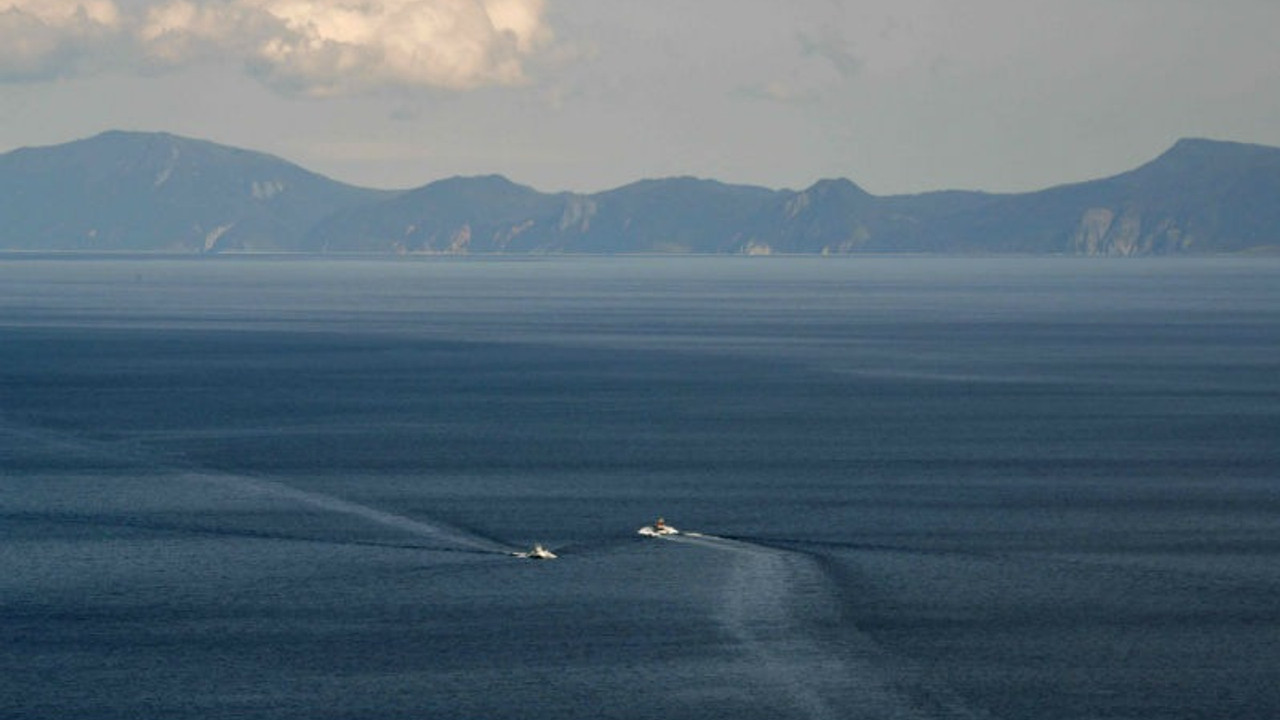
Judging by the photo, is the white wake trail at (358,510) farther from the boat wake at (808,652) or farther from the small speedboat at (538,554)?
the boat wake at (808,652)

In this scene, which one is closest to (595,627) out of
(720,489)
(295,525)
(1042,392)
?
(295,525)

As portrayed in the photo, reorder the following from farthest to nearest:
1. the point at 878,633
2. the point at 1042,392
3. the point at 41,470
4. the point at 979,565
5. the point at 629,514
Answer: the point at 1042,392 < the point at 41,470 < the point at 629,514 < the point at 979,565 < the point at 878,633

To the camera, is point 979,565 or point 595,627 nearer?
point 595,627

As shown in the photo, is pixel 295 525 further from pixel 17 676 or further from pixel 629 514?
pixel 17 676

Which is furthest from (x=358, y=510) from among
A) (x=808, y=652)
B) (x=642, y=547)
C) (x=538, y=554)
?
(x=808, y=652)

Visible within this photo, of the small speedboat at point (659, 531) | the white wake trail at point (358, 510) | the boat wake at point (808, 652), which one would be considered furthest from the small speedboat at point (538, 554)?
the boat wake at point (808, 652)
